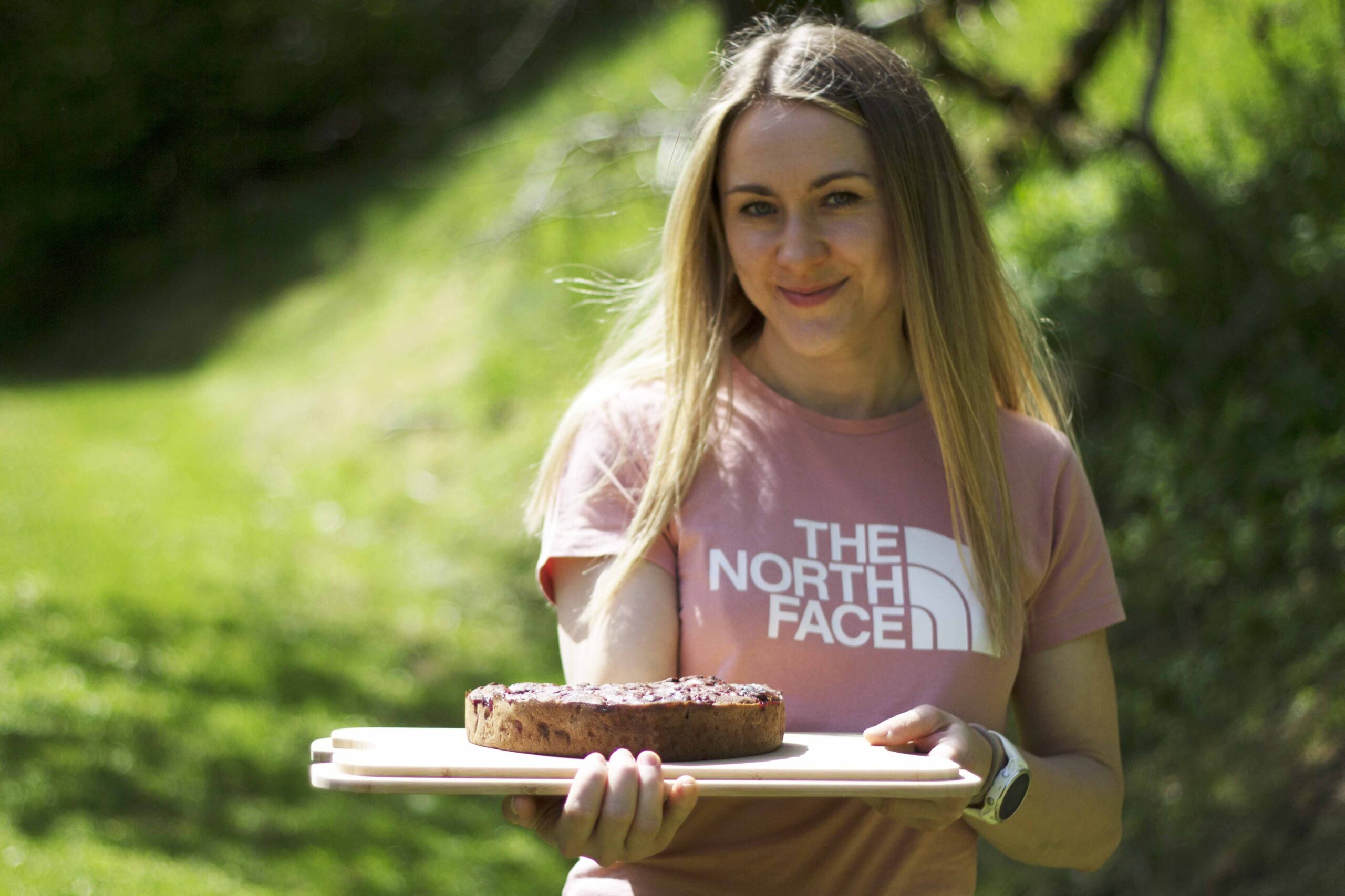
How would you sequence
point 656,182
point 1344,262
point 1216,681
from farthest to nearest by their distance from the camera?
1. point 656,182
2. point 1344,262
3. point 1216,681

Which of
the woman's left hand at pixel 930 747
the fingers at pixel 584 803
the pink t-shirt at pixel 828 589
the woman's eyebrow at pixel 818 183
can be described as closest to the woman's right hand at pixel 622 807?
the fingers at pixel 584 803

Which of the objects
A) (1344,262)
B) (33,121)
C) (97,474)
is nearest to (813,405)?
(1344,262)

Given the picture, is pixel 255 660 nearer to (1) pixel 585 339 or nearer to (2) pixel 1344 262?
(1) pixel 585 339

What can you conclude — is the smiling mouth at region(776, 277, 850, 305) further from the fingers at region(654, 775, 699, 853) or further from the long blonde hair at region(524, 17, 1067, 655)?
the fingers at region(654, 775, 699, 853)

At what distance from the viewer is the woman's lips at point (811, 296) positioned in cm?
232

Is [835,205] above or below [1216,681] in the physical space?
above

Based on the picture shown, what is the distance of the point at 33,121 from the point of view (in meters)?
15.6

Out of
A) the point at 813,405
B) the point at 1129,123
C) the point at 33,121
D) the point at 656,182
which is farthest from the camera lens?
the point at 33,121

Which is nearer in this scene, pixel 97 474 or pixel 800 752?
pixel 800 752

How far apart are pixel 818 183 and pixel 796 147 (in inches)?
2.8

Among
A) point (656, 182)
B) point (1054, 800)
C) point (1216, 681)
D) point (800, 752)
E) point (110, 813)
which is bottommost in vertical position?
point (110, 813)

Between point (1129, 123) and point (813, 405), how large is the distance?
3740 millimetres

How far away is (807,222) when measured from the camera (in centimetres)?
227

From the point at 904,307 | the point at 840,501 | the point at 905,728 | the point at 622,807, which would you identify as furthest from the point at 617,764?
the point at 904,307
